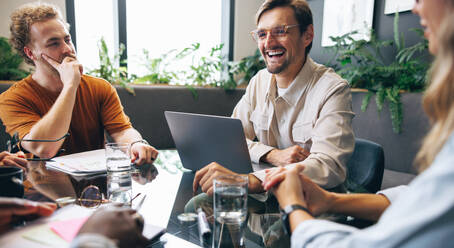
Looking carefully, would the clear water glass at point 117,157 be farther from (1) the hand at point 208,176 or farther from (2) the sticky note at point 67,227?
(2) the sticky note at point 67,227

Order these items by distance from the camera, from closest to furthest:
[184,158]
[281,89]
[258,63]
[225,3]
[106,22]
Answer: [184,158] → [281,89] → [106,22] → [258,63] → [225,3]

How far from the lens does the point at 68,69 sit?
1528 mm

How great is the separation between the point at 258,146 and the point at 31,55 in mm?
1338

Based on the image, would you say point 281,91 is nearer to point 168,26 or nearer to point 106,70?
point 106,70

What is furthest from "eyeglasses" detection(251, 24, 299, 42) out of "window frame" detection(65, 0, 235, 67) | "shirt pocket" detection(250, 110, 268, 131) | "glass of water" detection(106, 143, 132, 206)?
"window frame" detection(65, 0, 235, 67)

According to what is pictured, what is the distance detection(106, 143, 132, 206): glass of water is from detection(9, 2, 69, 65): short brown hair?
1005mm

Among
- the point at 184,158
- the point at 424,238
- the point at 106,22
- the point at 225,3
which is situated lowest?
the point at 184,158

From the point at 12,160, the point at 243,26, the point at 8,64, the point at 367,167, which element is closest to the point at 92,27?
the point at 8,64

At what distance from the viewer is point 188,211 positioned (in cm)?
83

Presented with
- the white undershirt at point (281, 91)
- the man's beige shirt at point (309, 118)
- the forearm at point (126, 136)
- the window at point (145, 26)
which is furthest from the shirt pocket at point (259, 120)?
the window at point (145, 26)

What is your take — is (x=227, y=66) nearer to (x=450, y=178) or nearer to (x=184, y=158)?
(x=184, y=158)

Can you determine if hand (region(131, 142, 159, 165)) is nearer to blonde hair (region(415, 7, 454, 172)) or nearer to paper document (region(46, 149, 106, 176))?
paper document (region(46, 149, 106, 176))

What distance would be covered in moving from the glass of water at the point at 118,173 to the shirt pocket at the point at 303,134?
0.80m

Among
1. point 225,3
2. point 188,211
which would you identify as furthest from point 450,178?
point 225,3
